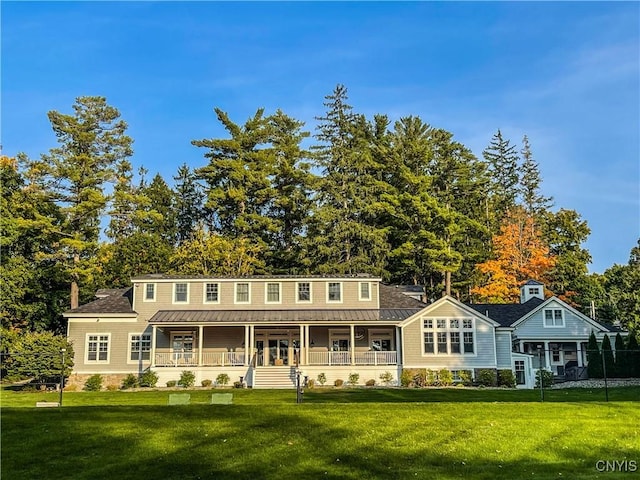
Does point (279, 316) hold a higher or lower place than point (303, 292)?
lower

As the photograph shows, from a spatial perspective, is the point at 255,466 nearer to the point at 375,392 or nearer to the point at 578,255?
the point at 375,392

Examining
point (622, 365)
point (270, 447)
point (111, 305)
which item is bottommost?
point (270, 447)

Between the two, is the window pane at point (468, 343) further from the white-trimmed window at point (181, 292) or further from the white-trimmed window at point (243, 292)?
the white-trimmed window at point (181, 292)

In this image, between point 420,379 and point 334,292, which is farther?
point 334,292

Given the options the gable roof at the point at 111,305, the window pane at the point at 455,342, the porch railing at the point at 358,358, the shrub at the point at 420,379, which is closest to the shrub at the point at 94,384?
the gable roof at the point at 111,305

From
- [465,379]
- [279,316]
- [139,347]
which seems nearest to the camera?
[465,379]

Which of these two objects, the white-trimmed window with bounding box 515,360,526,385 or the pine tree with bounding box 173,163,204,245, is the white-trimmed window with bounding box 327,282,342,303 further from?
the pine tree with bounding box 173,163,204,245

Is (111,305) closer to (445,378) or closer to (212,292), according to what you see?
(212,292)

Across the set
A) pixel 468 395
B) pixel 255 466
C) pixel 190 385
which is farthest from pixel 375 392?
pixel 255 466

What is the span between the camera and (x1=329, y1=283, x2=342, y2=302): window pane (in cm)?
3444

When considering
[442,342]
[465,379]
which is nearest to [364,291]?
[442,342]

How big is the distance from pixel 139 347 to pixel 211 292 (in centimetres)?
481

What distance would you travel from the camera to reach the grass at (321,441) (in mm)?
11000

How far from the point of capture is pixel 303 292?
34.6 meters
